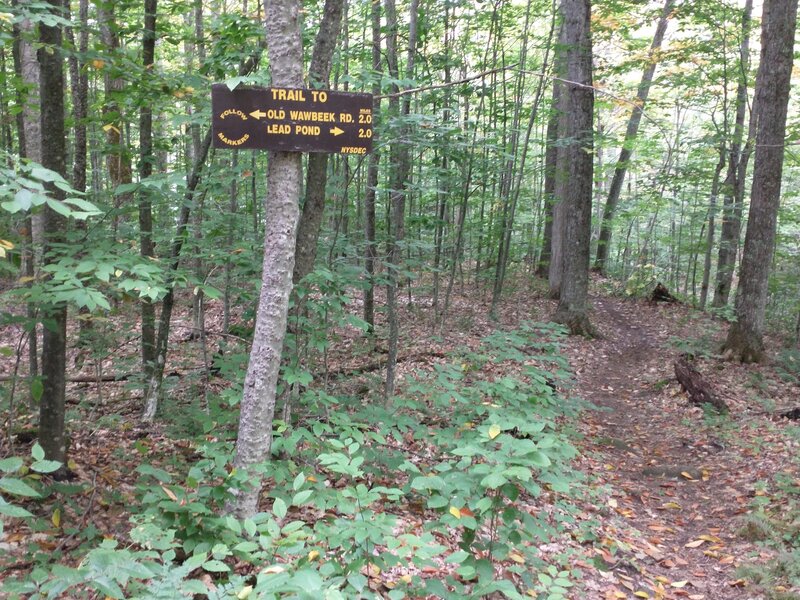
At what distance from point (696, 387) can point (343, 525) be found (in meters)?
7.55

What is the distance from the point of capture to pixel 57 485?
3.69 m

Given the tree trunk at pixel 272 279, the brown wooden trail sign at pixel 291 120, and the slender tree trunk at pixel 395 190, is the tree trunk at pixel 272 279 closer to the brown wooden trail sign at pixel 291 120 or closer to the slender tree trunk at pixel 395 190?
the brown wooden trail sign at pixel 291 120

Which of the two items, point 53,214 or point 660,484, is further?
point 660,484

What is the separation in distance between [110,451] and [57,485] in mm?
1521

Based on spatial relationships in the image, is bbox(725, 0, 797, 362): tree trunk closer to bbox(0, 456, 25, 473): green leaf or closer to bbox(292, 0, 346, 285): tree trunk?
bbox(292, 0, 346, 285): tree trunk

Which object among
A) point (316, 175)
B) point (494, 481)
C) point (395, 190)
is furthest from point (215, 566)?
point (395, 190)

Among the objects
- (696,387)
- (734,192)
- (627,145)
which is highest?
(627,145)

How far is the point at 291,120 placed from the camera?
3.15 m

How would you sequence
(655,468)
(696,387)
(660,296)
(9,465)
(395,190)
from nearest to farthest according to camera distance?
(9,465), (395,190), (655,468), (696,387), (660,296)

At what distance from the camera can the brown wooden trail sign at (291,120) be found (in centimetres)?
307

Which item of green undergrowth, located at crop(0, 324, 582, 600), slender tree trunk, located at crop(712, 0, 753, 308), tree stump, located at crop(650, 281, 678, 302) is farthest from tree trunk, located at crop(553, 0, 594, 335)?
green undergrowth, located at crop(0, 324, 582, 600)

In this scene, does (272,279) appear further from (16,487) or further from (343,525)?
(16,487)

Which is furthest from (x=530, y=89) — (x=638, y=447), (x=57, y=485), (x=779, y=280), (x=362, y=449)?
(x=57, y=485)

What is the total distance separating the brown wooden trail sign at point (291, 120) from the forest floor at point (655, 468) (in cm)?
288
